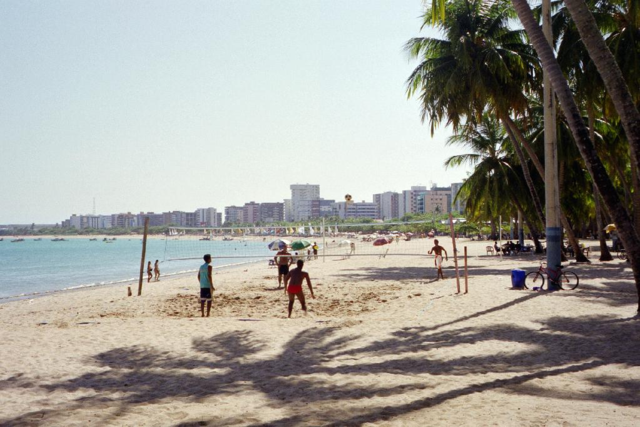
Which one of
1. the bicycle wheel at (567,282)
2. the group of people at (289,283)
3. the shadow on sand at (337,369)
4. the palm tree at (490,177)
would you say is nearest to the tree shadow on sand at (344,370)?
the shadow on sand at (337,369)

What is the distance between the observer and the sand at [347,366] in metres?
5.08

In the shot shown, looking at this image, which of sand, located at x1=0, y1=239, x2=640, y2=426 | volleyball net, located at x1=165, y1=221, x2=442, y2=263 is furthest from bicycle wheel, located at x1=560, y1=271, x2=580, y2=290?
volleyball net, located at x1=165, y1=221, x2=442, y2=263

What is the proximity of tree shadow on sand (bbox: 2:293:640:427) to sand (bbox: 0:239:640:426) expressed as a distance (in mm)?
26

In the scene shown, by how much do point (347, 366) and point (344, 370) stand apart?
213 mm

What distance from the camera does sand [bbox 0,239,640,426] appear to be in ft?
16.7

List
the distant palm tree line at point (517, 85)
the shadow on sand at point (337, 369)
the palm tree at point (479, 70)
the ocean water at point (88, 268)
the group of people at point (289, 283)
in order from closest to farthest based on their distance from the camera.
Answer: the shadow on sand at point (337, 369) < the group of people at point (289, 283) < the distant palm tree line at point (517, 85) < the palm tree at point (479, 70) < the ocean water at point (88, 268)

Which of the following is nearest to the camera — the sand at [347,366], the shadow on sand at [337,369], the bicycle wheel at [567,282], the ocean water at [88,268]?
the sand at [347,366]

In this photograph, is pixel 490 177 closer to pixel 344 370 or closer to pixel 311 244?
pixel 311 244

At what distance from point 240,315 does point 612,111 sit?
17549 mm

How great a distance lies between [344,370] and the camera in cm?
680

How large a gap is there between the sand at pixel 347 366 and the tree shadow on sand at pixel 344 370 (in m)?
0.03

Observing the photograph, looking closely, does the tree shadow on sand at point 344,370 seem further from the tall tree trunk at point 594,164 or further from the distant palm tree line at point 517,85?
the distant palm tree line at point 517,85

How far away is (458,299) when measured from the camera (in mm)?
13031

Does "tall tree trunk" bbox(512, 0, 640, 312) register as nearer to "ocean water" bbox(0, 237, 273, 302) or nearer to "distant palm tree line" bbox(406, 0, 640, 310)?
"distant palm tree line" bbox(406, 0, 640, 310)
